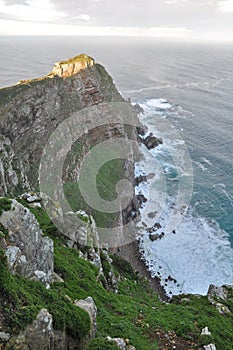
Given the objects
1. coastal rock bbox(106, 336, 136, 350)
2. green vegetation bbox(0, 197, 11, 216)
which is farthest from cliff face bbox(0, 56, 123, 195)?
coastal rock bbox(106, 336, 136, 350)

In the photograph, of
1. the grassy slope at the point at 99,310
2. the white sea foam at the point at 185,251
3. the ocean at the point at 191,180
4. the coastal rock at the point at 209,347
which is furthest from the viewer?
the ocean at the point at 191,180

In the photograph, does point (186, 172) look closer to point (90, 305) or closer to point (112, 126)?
point (112, 126)

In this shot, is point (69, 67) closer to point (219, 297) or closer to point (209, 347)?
point (219, 297)

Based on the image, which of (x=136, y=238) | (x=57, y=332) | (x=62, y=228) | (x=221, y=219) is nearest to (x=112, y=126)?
(x=136, y=238)

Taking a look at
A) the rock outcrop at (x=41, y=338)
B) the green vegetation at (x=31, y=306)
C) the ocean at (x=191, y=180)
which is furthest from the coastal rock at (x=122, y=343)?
the ocean at (x=191, y=180)

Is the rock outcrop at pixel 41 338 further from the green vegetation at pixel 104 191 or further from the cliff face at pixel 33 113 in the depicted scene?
the green vegetation at pixel 104 191

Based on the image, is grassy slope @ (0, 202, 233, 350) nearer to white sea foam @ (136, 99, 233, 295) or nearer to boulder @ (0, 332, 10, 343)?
boulder @ (0, 332, 10, 343)

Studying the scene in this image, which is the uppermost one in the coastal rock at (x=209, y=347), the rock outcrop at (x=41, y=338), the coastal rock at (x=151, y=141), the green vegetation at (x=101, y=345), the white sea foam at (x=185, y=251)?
the rock outcrop at (x=41, y=338)
